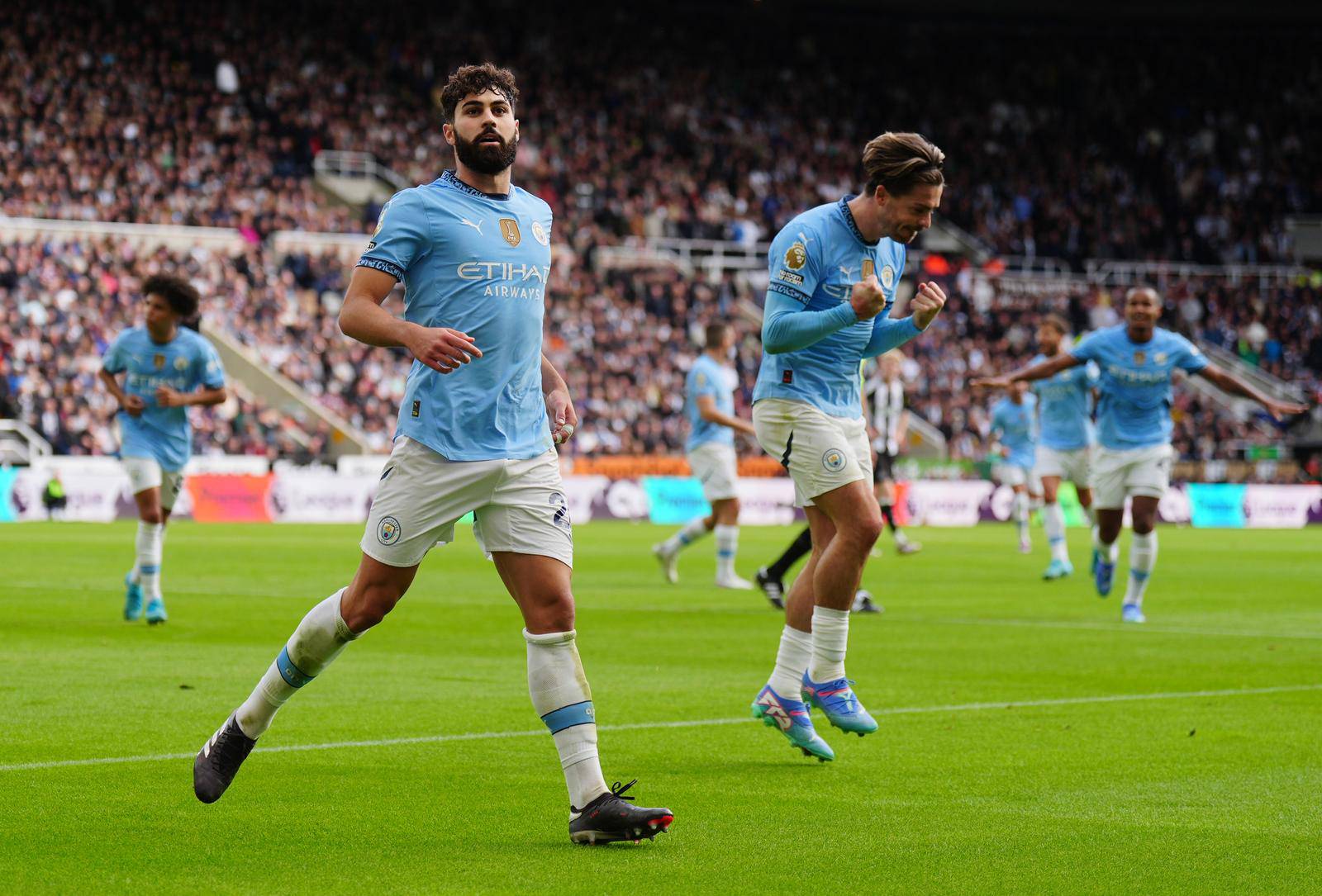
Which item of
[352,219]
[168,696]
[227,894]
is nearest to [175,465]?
[168,696]

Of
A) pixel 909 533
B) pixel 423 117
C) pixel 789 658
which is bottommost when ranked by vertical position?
pixel 909 533

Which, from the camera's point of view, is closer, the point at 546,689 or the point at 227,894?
the point at 227,894

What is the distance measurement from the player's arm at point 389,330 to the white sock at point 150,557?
8.05 m

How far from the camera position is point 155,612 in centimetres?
1364

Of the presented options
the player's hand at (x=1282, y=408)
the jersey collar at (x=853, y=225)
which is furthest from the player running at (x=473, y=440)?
the player's hand at (x=1282, y=408)

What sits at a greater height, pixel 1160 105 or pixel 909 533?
pixel 1160 105

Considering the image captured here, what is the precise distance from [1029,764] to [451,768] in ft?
7.50

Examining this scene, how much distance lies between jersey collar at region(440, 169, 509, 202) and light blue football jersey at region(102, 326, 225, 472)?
7854 millimetres

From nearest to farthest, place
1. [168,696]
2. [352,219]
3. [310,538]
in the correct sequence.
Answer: [168,696] < [310,538] < [352,219]

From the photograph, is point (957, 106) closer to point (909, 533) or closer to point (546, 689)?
point (909, 533)

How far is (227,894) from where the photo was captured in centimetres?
487

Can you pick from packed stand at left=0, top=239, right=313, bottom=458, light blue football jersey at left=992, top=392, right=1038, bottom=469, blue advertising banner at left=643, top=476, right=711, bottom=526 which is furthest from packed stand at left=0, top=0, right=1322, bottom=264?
light blue football jersey at left=992, top=392, right=1038, bottom=469

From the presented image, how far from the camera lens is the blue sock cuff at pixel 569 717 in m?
5.75

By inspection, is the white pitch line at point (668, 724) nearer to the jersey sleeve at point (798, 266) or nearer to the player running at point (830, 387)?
the player running at point (830, 387)
